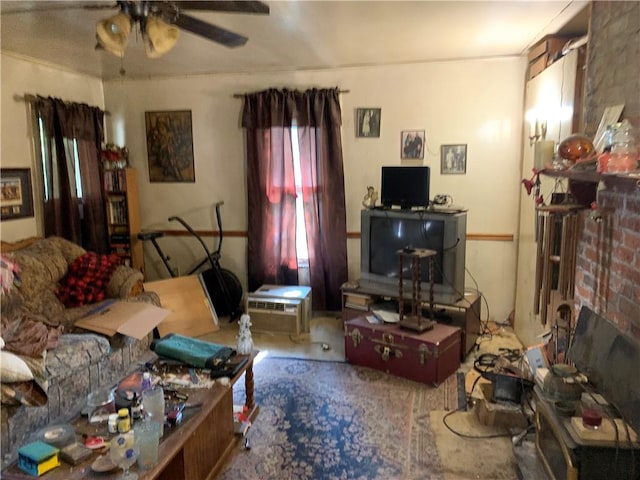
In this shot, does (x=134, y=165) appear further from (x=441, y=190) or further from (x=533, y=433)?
(x=533, y=433)

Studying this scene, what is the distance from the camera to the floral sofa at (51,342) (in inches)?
87.6

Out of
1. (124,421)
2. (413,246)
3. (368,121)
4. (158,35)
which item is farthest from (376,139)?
(124,421)

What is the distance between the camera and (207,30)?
2.38 metres

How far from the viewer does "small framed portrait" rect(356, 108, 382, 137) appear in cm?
413

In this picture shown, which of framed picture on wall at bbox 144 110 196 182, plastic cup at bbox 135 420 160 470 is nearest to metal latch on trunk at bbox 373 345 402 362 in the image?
plastic cup at bbox 135 420 160 470

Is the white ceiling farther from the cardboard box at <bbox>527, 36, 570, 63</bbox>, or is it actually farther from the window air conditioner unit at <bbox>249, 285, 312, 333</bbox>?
the window air conditioner unit at <bbox>249, 285, 312, 333</bbox>

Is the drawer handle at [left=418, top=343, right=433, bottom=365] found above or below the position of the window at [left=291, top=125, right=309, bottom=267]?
below

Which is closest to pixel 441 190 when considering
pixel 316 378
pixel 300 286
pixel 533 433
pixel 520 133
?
pixel 520 133

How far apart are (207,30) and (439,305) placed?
2353 mm

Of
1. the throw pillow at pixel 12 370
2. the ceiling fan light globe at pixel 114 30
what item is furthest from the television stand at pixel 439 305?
the ceiling fan light globe at pixel 114 30

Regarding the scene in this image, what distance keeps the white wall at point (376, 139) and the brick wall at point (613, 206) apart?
60.4 inches

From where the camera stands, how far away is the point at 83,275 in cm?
344

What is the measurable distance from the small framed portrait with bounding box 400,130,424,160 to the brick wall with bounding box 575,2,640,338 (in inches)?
68.4

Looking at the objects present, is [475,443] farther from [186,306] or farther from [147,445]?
[186,306]
